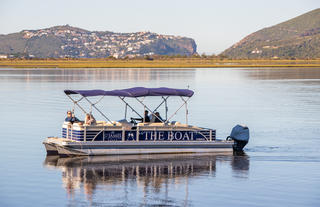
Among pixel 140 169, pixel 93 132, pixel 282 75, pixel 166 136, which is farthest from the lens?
pixel 282 75

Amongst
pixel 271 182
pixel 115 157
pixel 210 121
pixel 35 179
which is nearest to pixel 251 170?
pixel 271 182

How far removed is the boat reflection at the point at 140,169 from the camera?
19.7 meters

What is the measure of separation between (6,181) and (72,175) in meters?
2.42

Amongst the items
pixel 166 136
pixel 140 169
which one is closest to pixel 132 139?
pixel 166 136

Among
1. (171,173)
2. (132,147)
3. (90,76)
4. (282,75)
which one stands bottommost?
(171,173)

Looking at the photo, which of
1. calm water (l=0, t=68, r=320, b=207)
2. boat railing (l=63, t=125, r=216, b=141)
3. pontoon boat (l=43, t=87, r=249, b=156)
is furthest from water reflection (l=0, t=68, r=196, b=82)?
boat railing (l=63, t=125, r=216, b=141)

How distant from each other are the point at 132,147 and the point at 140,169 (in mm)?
2568

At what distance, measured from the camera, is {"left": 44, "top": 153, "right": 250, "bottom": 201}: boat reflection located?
64.6ft

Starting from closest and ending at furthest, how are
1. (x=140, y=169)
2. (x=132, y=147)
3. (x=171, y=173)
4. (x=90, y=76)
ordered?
(x=171, y=173) < (x=140, y=169) < (x=132, y=147) < (x=90, y=76)

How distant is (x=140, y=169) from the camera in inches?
880

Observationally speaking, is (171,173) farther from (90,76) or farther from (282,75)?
(282,75)

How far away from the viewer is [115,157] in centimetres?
2438

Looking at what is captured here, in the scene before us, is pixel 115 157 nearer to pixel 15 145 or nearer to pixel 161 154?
pixel 161 154

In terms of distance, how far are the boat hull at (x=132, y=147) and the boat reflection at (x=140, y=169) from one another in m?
0.27
